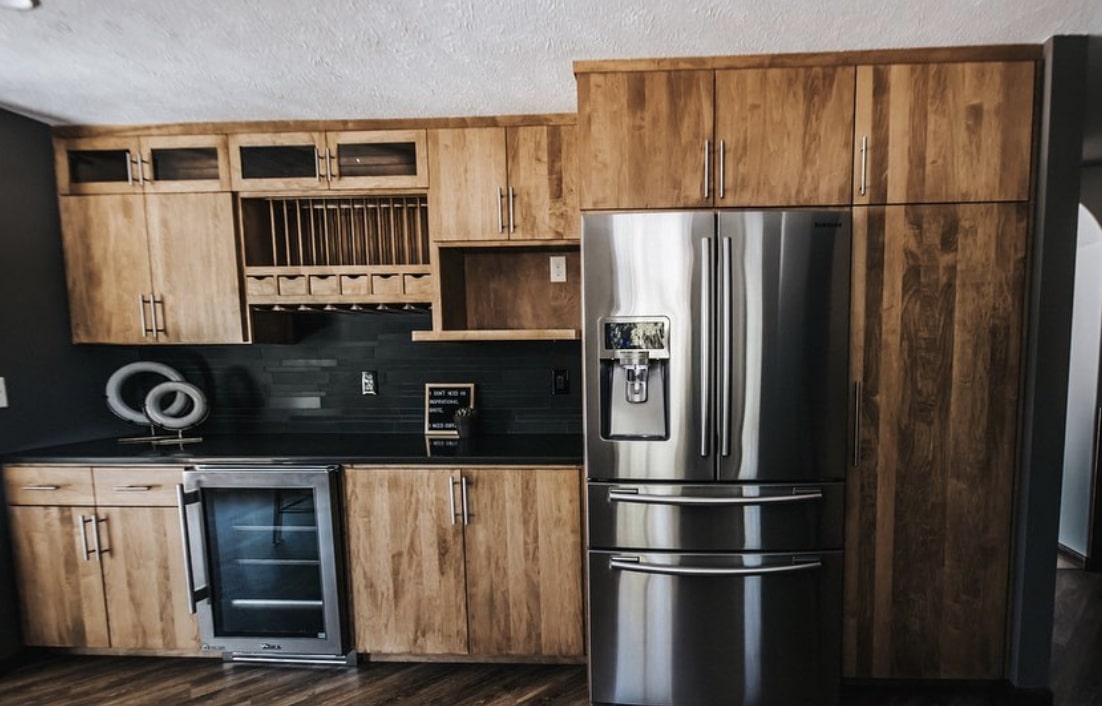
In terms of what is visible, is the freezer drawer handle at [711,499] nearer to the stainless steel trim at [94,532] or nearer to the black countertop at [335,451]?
the black countertop at [335,451]

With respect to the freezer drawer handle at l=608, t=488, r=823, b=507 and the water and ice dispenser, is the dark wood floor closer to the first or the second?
the freezer drawer handle at l=608, t=488, r=823, b=507

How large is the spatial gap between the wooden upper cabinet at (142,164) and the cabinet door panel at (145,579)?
4.79 feet

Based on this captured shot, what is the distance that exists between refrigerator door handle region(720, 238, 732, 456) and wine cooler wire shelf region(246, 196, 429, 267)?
4.72 feet

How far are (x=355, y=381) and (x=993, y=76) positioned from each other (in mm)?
2969

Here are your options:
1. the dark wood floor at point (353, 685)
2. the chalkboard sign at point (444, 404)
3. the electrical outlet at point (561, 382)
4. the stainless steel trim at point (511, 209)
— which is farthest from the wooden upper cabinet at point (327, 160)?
the dark wood floor at point (353, 685)

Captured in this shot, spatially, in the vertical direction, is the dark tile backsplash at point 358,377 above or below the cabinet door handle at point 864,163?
below

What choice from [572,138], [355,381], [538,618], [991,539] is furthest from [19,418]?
[991,539]

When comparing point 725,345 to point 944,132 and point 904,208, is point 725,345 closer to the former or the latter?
point 904,208

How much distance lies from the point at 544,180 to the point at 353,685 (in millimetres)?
2302

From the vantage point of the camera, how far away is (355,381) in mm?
2637

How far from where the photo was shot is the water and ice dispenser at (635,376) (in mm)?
1735

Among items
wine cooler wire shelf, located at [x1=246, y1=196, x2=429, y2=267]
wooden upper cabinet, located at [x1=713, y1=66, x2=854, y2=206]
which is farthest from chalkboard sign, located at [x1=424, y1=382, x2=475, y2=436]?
wooden upper cabinet, located at [x1=713, y1=66, x2=854, y2=206]

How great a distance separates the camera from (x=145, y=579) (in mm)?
2148

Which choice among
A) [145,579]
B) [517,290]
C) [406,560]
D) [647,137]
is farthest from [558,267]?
[145,579]
